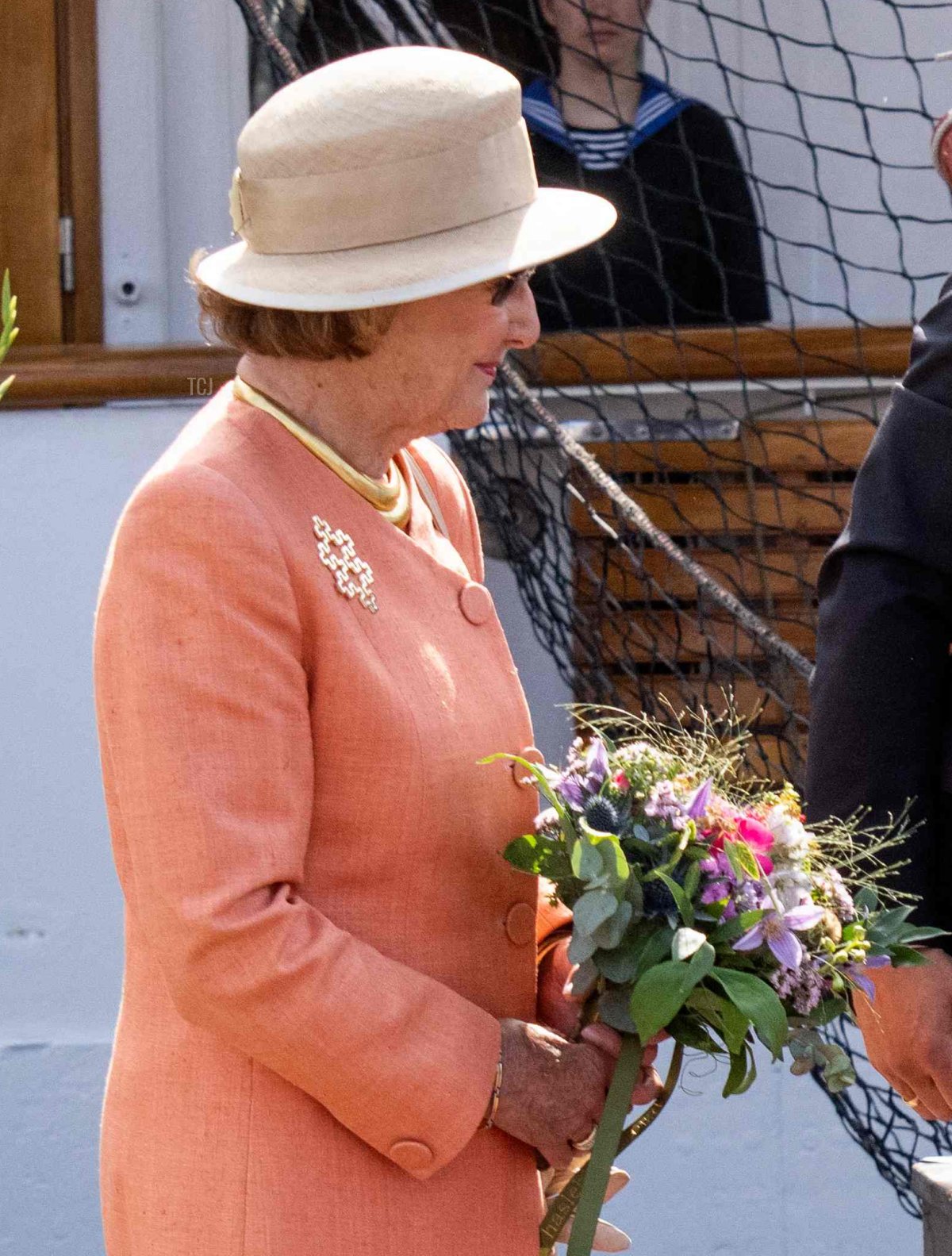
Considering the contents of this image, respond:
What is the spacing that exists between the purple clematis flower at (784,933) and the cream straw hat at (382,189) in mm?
620

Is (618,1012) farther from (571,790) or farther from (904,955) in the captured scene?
(904,955)

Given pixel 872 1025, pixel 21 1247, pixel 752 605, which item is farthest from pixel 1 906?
pixel 872 1025

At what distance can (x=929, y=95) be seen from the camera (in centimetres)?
436

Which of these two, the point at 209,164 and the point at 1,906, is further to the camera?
the point at 209,164

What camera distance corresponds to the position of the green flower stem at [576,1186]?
167 centimetres

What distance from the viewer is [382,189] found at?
63.9 inches

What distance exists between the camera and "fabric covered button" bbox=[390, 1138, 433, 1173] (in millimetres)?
1565

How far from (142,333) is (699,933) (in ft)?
8.76

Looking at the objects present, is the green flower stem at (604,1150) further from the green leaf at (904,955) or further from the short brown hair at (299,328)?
the short brown hair at (299,328)

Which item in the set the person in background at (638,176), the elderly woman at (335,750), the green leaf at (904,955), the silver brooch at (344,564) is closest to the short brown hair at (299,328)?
the elderly woman at (335,750)

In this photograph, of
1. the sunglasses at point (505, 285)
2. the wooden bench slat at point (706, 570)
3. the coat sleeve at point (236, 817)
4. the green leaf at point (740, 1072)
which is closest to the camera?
the coat sleeve at point (236, 817)

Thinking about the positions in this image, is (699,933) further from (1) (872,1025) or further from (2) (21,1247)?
(2) (21,1247)

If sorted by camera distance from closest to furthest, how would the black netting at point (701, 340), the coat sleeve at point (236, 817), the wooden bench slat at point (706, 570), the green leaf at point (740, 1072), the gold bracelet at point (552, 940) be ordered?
the coat sleeve at point (236, 817) → the green leaf at point (740, 1072) → the gold bracelet at point (552, 940) → the black netting at point (701, 340) → the wooden bench slat at point (706, 570)

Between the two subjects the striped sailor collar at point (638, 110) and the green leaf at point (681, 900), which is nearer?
the green leaf at point (681, 900)
